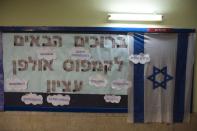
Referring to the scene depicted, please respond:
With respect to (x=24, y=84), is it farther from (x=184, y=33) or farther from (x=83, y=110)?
(x=184, y=33)

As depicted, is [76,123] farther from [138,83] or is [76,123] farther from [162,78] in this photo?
[162,78]

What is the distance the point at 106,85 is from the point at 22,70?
1.01m

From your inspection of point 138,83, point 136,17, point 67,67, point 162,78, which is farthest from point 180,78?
point 67,67

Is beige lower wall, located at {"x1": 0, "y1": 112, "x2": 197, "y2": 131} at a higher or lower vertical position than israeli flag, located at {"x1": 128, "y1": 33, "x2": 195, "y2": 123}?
lower

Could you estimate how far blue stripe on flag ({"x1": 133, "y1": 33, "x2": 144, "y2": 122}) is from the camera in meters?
3.71

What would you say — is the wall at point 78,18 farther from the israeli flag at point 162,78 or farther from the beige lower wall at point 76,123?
the israeli flag at point 162,78

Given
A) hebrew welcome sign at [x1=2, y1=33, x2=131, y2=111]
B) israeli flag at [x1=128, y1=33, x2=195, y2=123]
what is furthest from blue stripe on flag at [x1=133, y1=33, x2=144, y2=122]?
hebrew welcome sign at [x1=2, y1=33, x2=131, y2=111]

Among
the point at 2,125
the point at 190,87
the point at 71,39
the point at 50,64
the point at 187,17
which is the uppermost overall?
the point at 187,17

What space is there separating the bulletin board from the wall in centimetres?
9

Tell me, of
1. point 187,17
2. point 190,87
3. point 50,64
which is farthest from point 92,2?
point 190,87

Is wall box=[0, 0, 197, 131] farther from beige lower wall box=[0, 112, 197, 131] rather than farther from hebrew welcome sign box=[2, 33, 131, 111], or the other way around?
hebrew welcome sign box=[2, 33, 131, 111]

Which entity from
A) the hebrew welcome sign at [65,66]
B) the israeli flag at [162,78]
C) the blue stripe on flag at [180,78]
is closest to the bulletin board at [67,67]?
the hebrew welcome sign at [65,66]

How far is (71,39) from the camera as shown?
3736mm

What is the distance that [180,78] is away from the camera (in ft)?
12.3
